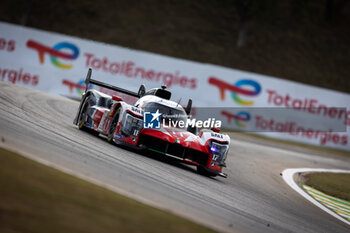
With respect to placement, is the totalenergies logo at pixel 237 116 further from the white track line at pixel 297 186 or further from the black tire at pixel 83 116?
the black tire at pixel 83 116

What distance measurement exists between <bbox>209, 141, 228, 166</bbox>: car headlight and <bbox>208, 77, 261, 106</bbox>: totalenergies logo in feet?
36.9

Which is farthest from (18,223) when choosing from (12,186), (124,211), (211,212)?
(211,212)

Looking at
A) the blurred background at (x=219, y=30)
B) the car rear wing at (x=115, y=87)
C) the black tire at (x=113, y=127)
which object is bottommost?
the black tire at (x=113, y=127)

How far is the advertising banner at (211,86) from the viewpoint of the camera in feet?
68.3

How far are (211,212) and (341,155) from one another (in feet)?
49.1

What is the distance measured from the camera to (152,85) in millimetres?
11680

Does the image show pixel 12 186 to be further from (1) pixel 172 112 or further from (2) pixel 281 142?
(2) pixel 281 142

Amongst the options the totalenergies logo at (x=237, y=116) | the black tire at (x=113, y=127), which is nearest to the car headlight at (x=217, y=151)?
the black tire at (x=113, y=127)

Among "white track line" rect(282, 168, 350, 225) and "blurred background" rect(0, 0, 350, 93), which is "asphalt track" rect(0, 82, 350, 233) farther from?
"blurred background" rect(0, 0, 350, 93)

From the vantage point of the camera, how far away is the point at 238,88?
21109mm

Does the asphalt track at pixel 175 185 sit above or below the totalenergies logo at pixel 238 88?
below

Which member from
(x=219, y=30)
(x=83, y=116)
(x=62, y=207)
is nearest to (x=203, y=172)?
(x=83, y=116)

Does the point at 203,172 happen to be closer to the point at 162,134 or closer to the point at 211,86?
the point at 162,134

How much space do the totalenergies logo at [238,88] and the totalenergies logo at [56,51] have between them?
18.2ft
